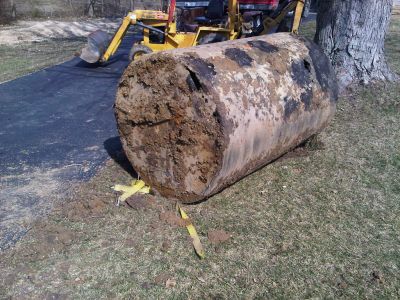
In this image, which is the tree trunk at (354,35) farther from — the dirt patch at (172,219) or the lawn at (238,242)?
the dirt patch at (172,219)

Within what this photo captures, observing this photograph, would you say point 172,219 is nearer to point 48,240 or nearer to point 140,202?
point 140,202

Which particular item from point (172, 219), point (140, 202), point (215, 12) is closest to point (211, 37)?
point (215, 12)

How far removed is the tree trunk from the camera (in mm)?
5961

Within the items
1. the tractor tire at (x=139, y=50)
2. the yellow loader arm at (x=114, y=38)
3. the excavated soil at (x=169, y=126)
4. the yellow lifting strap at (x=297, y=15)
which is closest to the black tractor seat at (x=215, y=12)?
the yellow loader arm at (x=114, y=38)

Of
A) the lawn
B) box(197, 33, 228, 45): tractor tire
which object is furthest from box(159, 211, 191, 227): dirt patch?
box(197, 33, 228, 45): tractor tire

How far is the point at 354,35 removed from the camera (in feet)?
19.7

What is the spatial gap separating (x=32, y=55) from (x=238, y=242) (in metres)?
8.81

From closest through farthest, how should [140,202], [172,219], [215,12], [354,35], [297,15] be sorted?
[172,219] < [140,202] < [354,35] < [297,15] < [215,12]

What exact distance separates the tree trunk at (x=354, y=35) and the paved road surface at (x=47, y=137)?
3.03 metres

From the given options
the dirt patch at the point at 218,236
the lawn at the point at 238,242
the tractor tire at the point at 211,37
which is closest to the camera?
the lawn at the point at 238,242

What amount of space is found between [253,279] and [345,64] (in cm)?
402

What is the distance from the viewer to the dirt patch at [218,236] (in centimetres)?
333

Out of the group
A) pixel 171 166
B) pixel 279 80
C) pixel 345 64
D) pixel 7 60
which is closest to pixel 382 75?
pixel 345 64

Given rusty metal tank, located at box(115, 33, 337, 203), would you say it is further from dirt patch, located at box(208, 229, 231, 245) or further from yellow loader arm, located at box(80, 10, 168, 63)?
yellow loader arm, located at box(80, 10, 168, 63)
